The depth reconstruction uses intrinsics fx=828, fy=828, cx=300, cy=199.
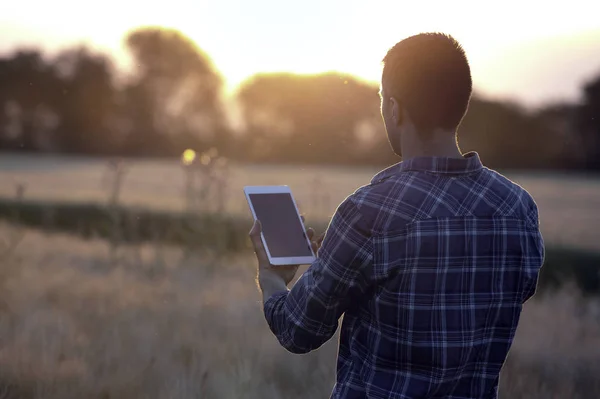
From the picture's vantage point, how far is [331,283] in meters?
1.69

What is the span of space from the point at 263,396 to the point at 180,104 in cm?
1278

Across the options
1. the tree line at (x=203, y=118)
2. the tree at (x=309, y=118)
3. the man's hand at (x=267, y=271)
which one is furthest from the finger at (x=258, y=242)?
the tree line at (x=203, y=118)

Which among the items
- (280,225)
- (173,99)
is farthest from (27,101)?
(280,225)

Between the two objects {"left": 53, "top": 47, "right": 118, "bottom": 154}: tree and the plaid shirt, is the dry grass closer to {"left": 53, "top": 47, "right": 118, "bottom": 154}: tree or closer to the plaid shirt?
the plaid shirt

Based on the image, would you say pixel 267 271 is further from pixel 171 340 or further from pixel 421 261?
pixel 171 340

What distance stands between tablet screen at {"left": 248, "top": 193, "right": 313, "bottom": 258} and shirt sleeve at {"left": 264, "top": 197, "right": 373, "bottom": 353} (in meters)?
0.31

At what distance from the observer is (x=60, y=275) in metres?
5.76

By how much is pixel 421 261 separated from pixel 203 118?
13.3 meters

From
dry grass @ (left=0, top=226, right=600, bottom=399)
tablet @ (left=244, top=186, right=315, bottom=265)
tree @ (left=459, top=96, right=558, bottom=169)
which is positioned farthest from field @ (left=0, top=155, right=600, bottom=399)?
tree @ (left=459, top=96, right=558, bottom=169)

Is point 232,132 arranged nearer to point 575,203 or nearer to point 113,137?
point 113,137

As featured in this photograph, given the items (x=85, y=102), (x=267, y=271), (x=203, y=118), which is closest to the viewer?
(x=267, y=271)

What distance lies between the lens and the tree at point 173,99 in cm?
1479

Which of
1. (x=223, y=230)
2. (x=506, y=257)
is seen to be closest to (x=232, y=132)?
(x=223, y=230)

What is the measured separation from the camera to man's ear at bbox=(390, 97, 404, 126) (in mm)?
1745
